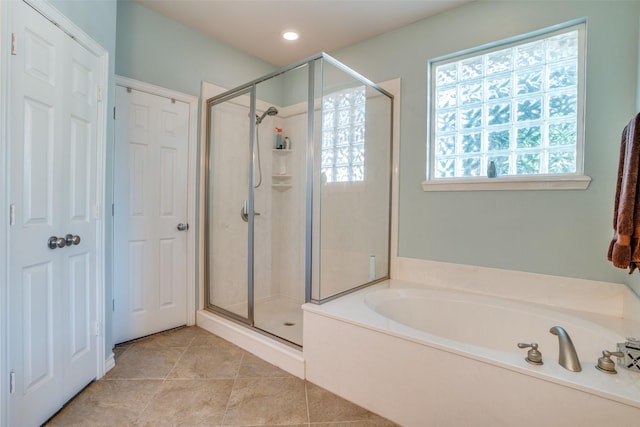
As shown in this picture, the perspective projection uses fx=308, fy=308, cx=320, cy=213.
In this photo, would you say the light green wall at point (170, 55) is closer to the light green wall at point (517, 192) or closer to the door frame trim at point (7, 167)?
the door frame trim at point (7, 167)

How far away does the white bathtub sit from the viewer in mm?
1157

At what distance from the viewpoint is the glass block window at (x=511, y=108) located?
77.7 inches

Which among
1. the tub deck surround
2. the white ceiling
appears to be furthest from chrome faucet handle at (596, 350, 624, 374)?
the white ceiling

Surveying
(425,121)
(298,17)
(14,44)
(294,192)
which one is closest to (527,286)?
(425,121)

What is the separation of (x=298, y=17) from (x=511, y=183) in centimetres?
207

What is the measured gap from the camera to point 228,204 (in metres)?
2.79

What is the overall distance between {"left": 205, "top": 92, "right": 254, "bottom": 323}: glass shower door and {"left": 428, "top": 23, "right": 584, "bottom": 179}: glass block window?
5.24 feet

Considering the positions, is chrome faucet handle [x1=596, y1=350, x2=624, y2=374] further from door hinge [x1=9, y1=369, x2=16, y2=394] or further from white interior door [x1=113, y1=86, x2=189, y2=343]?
white interior door [x1=113, y1=86, x2=189, y2=343]

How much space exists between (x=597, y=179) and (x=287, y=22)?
2.49m

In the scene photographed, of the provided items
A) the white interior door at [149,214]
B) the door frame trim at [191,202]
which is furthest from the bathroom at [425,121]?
the white interior door at [149,214]

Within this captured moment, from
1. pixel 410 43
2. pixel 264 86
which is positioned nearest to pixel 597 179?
pixel 410 43

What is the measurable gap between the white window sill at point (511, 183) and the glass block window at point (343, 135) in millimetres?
608

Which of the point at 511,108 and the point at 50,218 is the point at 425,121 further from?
the point at 50,218

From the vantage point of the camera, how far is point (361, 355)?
1713 mm
